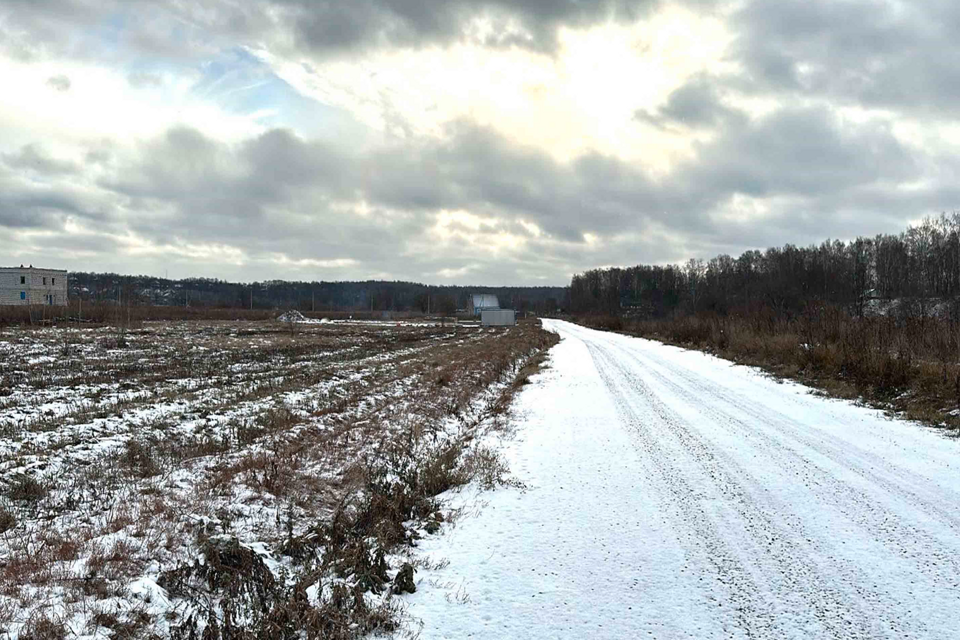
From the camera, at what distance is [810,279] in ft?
272

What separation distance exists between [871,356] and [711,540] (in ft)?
43.8

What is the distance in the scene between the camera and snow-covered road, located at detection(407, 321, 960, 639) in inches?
155

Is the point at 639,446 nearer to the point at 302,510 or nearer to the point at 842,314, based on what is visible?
the point at 302,510

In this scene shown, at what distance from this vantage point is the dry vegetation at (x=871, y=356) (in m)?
12.5

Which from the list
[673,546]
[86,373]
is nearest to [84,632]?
[673,546]

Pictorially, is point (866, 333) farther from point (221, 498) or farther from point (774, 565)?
point (221, 498)

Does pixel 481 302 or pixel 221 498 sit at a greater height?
pixel 481 302

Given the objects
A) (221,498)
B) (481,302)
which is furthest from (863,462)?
(481,302)

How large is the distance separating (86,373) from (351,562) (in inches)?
659

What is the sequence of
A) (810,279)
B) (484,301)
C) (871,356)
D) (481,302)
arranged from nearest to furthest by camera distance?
1. (871,356)
2. (810,279)
3. (484,301)
4. (481,302)

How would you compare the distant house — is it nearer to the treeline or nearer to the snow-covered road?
the treeline

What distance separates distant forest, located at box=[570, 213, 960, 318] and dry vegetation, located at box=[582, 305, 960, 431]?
3.57m

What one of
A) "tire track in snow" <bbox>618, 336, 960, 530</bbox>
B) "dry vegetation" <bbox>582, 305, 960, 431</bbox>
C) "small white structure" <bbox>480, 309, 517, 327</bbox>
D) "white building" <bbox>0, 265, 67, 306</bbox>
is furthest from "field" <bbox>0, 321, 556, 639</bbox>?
"white building" <bbox>0, 265, 67, 306</bbox>

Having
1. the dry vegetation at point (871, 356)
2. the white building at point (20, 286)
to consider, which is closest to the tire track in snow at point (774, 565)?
the dry vegetation at point (871, 356)
